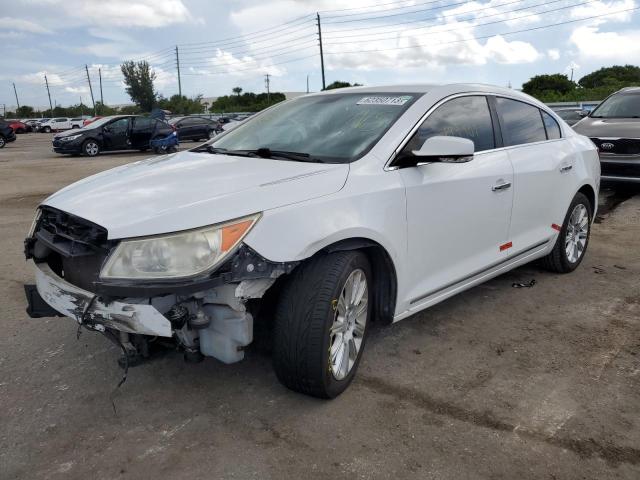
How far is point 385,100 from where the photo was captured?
3553 mm

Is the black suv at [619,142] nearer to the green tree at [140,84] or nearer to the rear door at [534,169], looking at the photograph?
the rear door at [534,169]

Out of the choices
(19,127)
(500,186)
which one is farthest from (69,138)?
(19,127)

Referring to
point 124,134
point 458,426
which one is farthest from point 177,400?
point 124,134

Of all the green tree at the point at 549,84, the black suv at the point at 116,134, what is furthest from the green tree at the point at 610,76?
the black suv at the point at 116,134

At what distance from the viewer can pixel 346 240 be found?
281 cm

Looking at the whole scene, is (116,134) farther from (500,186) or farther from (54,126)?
(54,126)

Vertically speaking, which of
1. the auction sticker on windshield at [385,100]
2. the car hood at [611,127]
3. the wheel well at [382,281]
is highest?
the auction sticker on windshield at [385,100]

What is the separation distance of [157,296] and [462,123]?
7.51 ft

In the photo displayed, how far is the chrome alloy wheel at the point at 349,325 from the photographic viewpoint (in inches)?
112

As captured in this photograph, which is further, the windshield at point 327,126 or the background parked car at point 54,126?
the background parked car at point 54,126

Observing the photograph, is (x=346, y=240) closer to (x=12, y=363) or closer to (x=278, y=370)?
(x=278, y=370)

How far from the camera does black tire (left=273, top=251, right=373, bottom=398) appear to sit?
2.62 m

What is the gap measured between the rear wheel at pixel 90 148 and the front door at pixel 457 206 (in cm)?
1767

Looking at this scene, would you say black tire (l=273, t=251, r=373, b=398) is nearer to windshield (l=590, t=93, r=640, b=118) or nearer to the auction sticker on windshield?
the auction sticker on windshield
